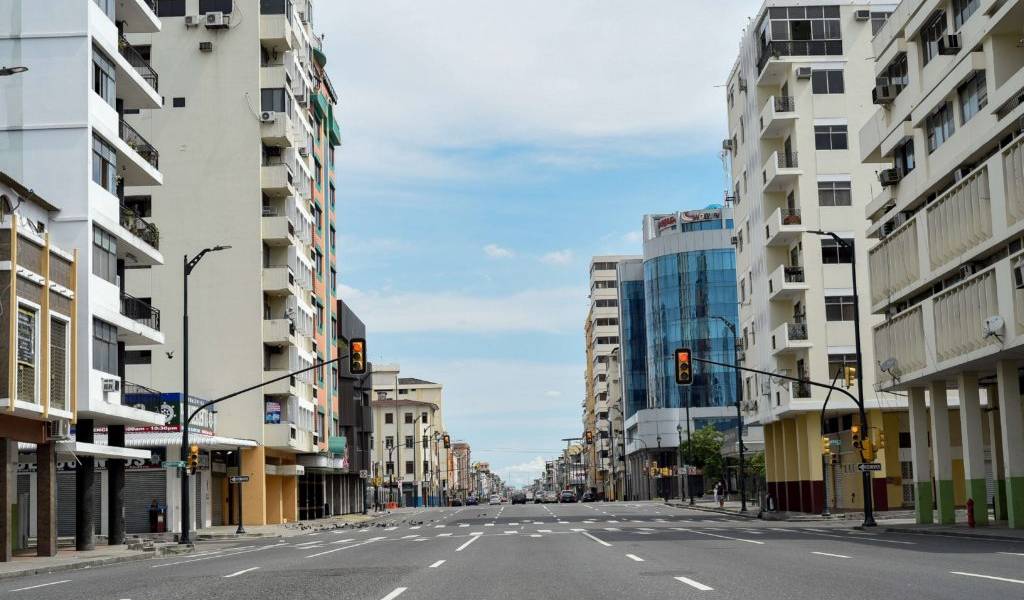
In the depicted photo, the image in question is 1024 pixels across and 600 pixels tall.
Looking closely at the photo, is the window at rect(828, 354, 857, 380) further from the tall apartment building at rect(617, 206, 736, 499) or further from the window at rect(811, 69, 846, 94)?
the tall apartment building at rect(617, 206, 736, 499)

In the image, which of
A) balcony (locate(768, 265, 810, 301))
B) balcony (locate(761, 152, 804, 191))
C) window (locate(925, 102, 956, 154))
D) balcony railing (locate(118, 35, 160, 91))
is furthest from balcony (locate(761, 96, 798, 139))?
balcony railing (locate(118, 35, 160, 91))

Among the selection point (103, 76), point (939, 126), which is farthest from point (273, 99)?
point (939, 126)

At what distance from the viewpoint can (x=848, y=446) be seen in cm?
6359

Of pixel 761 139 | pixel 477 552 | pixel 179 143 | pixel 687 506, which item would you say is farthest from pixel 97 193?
pixel 687 506

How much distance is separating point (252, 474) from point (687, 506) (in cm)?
3432

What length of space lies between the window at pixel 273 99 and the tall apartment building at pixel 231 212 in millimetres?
56

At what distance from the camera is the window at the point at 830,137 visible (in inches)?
2474

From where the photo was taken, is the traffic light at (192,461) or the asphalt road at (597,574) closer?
the asphalt road at (597,574)

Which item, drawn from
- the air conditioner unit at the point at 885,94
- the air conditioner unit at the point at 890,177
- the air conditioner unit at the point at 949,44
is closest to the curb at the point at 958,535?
the air conditioner unit at the point at 890,177

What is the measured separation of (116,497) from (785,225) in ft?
125

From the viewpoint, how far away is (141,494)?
53719 mm

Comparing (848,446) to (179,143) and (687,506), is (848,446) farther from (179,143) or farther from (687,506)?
(179,143)

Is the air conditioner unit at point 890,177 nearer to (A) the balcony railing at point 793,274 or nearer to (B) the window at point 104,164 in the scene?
(A) the balcony railing at point 793,274

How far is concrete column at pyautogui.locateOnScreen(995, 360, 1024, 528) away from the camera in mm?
35125
